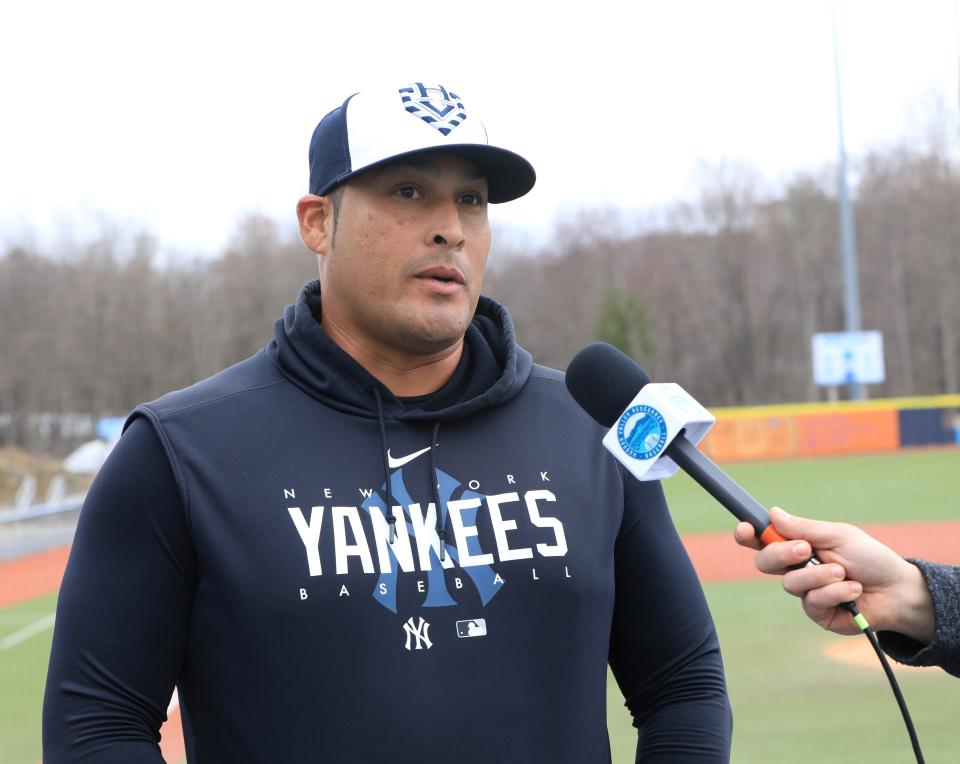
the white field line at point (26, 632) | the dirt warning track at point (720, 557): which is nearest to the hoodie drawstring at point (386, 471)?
the white field line at point (26, 632)

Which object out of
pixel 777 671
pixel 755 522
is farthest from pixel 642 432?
pixel 777 671

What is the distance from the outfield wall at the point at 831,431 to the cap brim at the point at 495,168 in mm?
26646

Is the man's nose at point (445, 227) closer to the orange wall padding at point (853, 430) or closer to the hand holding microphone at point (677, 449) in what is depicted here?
the hand holding microphone at point (677, 449)

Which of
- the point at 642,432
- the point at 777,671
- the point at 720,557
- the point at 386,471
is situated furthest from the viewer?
the point at 720,557

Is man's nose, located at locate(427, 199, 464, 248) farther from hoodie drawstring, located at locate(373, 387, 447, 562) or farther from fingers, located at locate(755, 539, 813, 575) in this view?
fingers, located at locate(755, 539, 813, 575)

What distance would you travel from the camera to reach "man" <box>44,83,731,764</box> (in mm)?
1920

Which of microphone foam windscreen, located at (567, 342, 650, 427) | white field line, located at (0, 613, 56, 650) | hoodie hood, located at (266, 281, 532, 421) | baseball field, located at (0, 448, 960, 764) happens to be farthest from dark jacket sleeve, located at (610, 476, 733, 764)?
white field line, located at (0, 613, 56, 650)

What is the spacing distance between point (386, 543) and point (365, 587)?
0.09 m

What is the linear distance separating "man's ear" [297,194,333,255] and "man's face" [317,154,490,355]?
6 cm

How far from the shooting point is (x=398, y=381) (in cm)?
230

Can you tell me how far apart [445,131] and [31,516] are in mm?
16123

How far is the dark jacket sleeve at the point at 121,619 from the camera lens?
6.20 ft

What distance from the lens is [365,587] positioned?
6.49 feet

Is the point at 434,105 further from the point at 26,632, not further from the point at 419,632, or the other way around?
the point at 26,632
